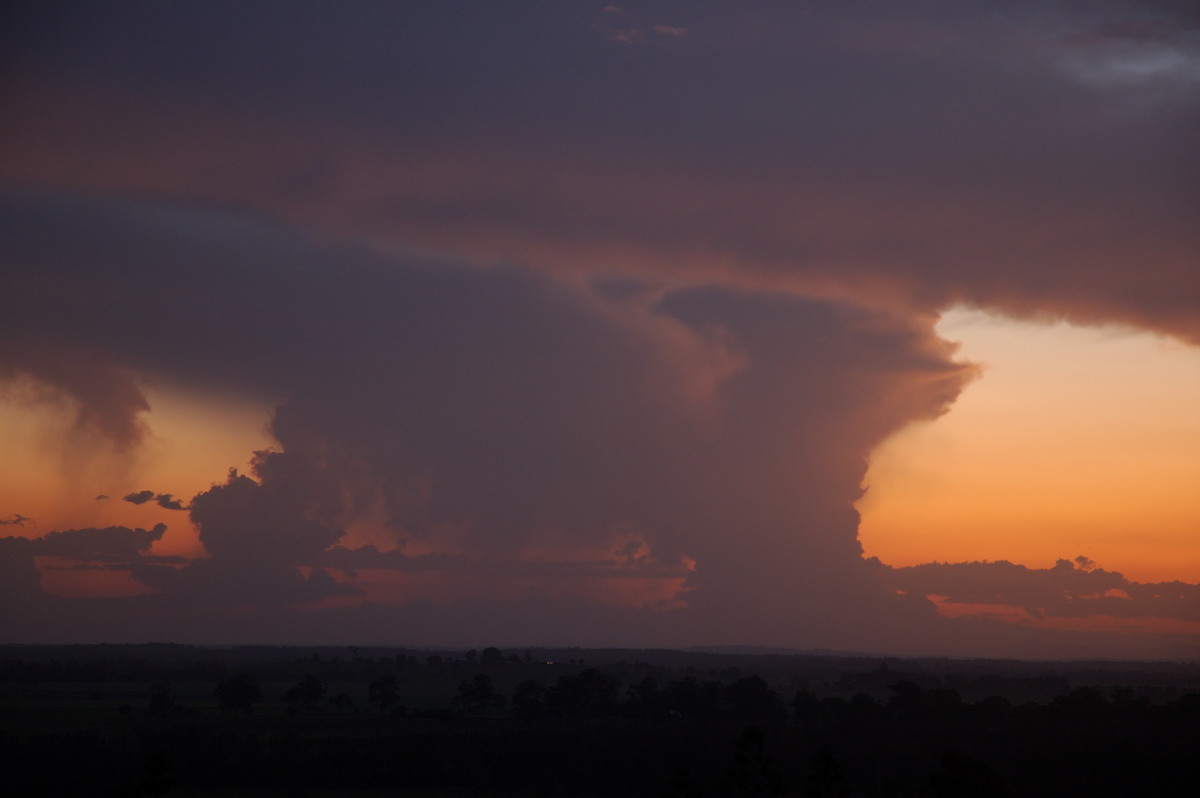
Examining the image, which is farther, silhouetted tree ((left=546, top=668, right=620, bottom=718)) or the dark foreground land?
silhouetted tree ((left=546, top=668, right=620, bottom=718))

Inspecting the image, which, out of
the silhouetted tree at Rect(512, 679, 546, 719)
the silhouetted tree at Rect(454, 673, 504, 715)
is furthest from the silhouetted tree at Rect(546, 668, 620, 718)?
the silhouetted tree at Rect(454, 673, 504, 715)

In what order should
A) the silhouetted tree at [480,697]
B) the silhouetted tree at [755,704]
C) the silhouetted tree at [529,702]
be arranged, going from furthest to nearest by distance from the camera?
the silhouetted tree at [480,697] < the silhouetted tree at [529,702] < the silhouetted tree at [755,704]

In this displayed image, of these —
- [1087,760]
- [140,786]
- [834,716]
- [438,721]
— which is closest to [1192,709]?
[1087,760]

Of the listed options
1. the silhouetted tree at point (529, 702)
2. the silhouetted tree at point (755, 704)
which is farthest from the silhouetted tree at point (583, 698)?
the silhouetted tree at point (755, 704)

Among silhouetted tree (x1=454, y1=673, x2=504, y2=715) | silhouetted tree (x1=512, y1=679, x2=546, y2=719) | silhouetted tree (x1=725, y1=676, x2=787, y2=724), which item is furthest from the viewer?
silhouetted tree (x1=454, y1=673, x2=504, y2=715)

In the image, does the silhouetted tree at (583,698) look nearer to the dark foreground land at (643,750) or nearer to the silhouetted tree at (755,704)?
the dark foreground land at (643,750)

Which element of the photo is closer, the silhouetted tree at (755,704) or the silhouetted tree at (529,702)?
the silhouetted tree at (755,704)

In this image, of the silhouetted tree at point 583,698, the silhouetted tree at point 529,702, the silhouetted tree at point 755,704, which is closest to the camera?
the silhouetted tree at point 755,704

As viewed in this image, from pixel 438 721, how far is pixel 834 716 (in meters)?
61.2

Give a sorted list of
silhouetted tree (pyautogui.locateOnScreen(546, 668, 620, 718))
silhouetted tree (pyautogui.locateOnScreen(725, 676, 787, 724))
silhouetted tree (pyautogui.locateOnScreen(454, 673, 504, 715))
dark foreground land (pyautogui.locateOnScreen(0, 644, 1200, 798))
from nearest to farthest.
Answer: dark foreground land (pyautogui.locateOnScreen(0, 644, 1200, 798)), silhouetted tree (pyautogui.locateOnScreen(725, 676, 787, 724)), silhouetted tree (pyautogui.locateOnScreen(546, 668, 620, 718)), silhouetted tree (pyautogui.locateOnScreen(454, 673, 504, 715))

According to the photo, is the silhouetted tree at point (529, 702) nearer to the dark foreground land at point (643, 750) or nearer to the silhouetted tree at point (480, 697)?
the dark foreground land at point (643, 750)

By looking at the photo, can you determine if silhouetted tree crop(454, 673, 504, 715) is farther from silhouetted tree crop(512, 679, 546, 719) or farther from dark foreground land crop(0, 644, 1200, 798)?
dark foreground land crop(0, 644, 1200, 798)

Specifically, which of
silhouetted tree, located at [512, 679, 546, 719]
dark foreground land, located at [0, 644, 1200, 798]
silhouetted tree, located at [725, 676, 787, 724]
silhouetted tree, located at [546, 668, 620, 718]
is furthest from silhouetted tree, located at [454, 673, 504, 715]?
silhouetted tree, located at [725, 676, 787, 724]

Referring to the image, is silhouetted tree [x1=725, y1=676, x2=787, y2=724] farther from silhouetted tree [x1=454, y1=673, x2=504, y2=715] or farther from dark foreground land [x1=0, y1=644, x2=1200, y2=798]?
silhouetted tree [x1=454, y1=673, x2=504, y2=715]
